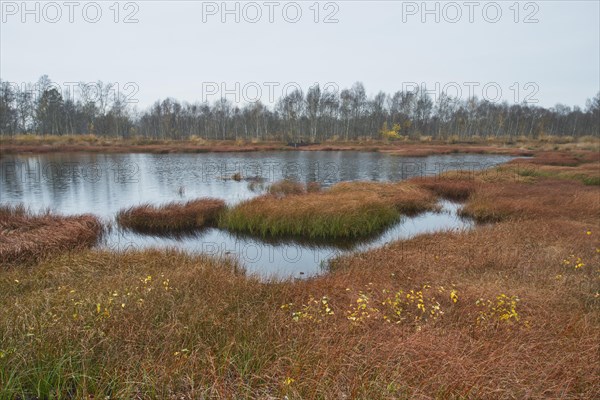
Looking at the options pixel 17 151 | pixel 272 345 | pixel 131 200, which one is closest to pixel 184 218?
pixel 131 200

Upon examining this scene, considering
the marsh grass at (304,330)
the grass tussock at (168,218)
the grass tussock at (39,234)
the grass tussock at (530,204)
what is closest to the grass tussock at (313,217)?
the grass tussock at (168,218)

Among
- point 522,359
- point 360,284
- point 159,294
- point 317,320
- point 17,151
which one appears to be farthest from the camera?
point 17,151

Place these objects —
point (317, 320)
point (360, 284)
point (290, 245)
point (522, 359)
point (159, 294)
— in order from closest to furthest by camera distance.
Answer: point (522, 359) → point (317, 320) → point (159, 294) → point (360, 284) → point (290, 245)

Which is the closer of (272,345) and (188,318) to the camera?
(272,345)

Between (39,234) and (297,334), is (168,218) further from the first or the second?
(297,334)

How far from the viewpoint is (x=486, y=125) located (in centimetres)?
9506

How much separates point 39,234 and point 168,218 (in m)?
4.79

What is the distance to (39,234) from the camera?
10844mm

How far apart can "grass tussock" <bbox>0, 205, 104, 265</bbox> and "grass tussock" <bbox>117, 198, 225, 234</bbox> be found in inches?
53.0

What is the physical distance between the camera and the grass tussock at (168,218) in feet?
48.1

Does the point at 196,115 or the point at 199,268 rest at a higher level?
the point at 196,115

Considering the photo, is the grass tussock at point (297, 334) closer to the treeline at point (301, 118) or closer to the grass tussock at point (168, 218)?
the grass tussock at point (168, 218)

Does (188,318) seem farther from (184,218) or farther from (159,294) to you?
(184,218)

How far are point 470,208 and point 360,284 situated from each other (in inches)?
466
